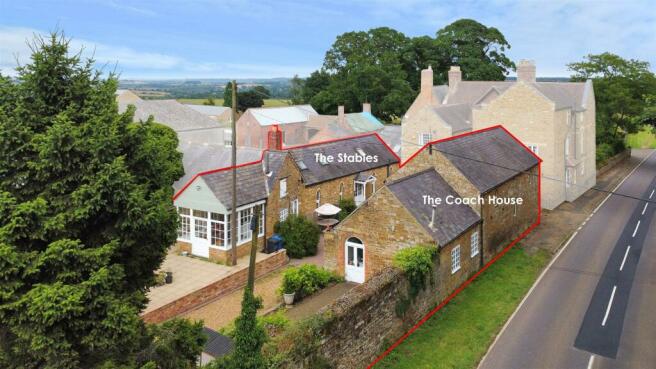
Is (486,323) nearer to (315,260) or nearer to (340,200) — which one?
(315,260)

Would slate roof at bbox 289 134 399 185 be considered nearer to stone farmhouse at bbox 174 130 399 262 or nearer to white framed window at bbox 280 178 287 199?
stone farmhouse at bbox 174 130 399 262

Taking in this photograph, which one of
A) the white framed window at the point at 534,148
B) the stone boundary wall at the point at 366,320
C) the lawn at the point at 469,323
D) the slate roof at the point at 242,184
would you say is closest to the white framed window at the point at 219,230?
the slate roof at the point at 242,184

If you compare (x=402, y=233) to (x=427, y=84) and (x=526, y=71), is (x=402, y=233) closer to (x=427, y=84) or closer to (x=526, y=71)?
(x=526, y=71)

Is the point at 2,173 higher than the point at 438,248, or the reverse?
the point at 2,173

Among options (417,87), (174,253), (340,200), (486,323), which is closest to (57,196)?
(486,323)

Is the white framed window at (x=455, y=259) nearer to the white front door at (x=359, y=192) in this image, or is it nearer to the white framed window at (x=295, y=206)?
the white framed window at (x=295, y=206)

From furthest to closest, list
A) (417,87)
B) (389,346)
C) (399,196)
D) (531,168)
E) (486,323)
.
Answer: (417,87)
(531,168)
(399,196)
(486,323)
(389,346)

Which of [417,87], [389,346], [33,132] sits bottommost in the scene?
[389,346]

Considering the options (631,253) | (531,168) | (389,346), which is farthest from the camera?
(531,168)
